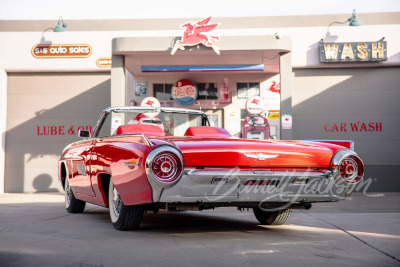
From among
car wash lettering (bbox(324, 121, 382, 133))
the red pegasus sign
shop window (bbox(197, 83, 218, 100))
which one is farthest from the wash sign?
the red pegasus sign

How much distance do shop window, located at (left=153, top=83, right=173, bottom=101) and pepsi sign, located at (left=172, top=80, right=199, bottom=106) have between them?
0.29m

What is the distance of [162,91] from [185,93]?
84 cm

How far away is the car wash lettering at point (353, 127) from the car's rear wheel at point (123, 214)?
1271cm

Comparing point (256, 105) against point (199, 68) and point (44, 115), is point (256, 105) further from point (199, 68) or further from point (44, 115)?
point (44, 115)

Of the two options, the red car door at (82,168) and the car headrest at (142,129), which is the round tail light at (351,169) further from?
the red car door at (82,168)

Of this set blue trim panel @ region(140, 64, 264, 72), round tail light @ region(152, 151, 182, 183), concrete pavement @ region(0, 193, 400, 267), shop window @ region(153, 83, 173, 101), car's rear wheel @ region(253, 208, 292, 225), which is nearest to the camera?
concrete pavement @ region(0, 193, 400, 267)

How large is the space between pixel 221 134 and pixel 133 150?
4.21 ft

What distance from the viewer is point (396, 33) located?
16875mm

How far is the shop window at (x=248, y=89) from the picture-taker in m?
17.4

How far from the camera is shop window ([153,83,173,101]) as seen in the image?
17.6 meters

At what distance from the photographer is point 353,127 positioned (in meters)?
17.2

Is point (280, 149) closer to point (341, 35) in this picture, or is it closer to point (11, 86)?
point (341, 35)

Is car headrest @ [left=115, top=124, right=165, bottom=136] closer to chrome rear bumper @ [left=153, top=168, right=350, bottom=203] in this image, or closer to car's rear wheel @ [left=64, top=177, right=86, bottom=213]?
chrome rear bumper @ [left=153, top=168, right=350, bottom=203]

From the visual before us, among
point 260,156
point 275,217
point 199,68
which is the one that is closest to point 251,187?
point 260,156
